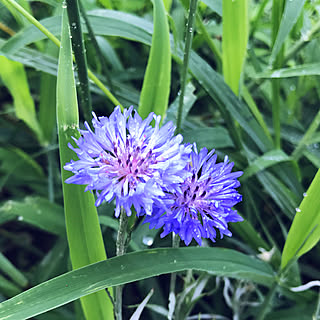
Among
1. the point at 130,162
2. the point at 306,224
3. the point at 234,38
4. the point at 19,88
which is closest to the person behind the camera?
the point at 130,162

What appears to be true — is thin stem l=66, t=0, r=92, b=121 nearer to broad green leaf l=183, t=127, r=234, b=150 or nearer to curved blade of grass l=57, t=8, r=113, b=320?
curved blade of grass l=57, t=8, r=113, b=320

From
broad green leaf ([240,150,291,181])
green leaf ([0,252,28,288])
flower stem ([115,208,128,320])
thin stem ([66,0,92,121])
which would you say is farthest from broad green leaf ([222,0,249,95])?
green leaf ([0,252,28,288])

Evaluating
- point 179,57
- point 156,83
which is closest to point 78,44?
point 156,83

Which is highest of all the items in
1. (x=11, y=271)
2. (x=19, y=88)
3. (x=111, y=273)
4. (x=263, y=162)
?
(x=19, y=88)

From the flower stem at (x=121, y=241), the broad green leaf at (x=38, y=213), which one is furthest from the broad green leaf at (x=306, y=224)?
the broad green leaf at (x=38, y=213)

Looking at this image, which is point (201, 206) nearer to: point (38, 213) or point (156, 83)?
point (156, 83)

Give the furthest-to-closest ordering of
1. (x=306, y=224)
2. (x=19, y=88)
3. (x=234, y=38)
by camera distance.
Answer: (x=19, y=88)
(x=234, y=38)
(x=306, y=224)

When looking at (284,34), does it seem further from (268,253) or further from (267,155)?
(268,253)
